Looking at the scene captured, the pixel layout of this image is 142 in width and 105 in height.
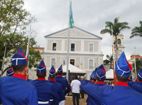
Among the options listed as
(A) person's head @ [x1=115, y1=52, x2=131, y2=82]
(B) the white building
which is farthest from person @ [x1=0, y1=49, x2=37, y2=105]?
(B) the white building

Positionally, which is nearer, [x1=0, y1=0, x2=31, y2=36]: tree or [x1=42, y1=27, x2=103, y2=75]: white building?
[x1=0, y1=0, x2=31, y2=36]: tree

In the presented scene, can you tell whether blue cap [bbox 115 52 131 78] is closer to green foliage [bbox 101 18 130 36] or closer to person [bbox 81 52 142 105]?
person [bbox 81 52 142 105]

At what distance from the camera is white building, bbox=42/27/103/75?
3401 inches

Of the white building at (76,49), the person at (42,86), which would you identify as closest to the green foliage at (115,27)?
the white building at (76,49)

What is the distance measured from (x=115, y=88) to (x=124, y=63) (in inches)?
16.7

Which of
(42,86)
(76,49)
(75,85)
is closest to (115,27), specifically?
(76,49)

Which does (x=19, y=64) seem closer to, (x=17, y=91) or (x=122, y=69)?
(x=17, y=91)

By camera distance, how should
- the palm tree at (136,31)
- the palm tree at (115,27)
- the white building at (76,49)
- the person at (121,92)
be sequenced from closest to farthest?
the person at (121,92)
the palm tree at (136,31)
the palm tree at (115,27)
the white building at (76,49)

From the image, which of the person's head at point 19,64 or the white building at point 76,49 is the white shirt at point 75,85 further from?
the white building at point 76,49

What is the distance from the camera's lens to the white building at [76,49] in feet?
283

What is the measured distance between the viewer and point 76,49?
8675 cm

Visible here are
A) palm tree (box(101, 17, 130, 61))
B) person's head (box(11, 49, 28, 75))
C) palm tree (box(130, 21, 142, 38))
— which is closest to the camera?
person's head (box(11, 49, 28, 75))

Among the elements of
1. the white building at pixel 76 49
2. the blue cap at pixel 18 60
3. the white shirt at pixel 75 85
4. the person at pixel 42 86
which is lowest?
the white shirt at pixel 75 85

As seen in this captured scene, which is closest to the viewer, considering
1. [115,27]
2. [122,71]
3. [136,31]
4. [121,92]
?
[121,92]
